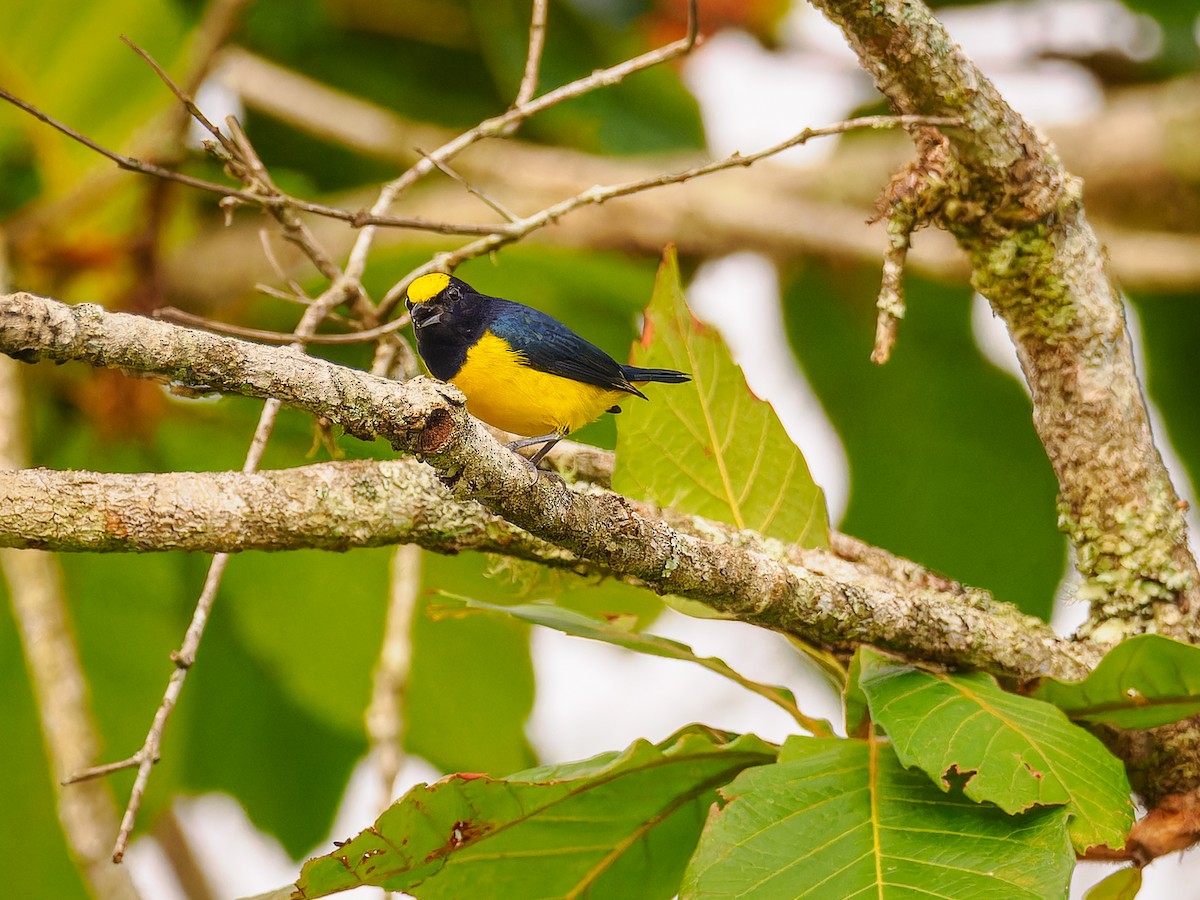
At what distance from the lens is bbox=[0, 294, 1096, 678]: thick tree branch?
100cm

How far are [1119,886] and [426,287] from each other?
1319 mm

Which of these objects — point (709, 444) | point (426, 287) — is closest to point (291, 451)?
point (426, 287)

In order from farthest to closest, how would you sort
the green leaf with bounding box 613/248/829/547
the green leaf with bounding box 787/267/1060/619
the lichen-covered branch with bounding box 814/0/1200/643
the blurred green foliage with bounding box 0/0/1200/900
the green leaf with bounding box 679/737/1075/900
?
the green leaf with bounding box 787/267/1060/619, the blurred green foliage with bounding box 0/0/1200/900, the green leaf with bounding box 613/248/829/547, the lichen-covered branch with bounding box 814/0/1200/643, the green leaf with bounding box 679/737/1075/900

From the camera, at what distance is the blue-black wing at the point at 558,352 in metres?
2.11

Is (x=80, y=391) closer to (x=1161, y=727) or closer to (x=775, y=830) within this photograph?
(x=775, y=830)

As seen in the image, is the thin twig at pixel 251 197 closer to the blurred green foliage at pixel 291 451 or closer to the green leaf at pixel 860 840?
the green leaf at pixel 860 840

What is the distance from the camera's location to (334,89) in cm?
388

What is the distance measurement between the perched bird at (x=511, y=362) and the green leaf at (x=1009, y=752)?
0.75 m

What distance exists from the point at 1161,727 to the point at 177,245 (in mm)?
2785

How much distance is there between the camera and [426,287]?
6.76 feet

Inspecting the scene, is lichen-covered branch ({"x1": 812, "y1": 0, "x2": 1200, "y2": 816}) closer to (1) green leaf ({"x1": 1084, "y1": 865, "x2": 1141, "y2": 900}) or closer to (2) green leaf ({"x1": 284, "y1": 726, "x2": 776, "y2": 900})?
(1) green leaf ({"x1": 1084, "y1": 865, "x2": 1141, "y2": 900})

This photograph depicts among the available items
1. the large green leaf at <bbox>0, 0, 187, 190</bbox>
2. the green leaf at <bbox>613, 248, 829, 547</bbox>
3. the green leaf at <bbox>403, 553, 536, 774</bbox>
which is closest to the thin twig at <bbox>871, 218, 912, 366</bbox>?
the green leaf at <bbox>613, 248, 829, 547</bbox>

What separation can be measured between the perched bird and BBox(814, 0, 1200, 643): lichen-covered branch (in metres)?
0.60

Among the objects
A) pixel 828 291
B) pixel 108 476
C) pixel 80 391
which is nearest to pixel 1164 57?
pixel 828 291
